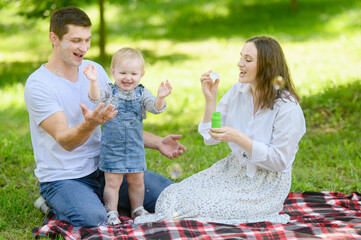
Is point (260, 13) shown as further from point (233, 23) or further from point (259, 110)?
point (259, 110)

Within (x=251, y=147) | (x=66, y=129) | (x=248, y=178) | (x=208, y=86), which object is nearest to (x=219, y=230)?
(x=248, y=178)

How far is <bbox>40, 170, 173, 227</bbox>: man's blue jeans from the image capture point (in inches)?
137

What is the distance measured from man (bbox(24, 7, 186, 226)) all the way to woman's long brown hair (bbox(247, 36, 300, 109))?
1132mm

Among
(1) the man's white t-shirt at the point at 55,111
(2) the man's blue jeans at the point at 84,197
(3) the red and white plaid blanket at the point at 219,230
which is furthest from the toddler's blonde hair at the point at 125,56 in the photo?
(3) the red and white plaid blanket at the point at 219,230

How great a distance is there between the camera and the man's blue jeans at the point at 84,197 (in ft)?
11.4

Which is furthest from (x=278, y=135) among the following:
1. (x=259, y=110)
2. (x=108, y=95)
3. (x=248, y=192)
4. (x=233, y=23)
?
(x=233, y=23)

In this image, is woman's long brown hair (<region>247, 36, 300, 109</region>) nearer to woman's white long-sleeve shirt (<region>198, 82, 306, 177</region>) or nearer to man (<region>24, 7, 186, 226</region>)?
woman's white long-sleeve shirt (<region>198, 82, 306, 177</region>)

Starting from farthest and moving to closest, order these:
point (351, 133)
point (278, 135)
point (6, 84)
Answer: point (6, 84), point (351, 133), point (278, 135)

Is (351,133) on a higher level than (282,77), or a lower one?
A: lower

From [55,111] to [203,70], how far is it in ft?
20.7

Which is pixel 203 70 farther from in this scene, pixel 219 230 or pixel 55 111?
pixel 219 230

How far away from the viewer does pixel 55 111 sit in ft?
11.6

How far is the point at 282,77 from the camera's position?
347 cm

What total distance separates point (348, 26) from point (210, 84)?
377 inches
